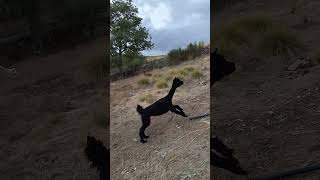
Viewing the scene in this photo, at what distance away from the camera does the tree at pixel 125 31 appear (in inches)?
210

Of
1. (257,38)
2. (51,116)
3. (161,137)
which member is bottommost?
(161,137)

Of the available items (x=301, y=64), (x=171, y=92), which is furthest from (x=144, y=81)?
(x=301, y=64)

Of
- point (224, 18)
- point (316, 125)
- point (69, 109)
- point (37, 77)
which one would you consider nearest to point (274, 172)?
point (316, 125)

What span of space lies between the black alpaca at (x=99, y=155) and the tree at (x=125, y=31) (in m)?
0.80

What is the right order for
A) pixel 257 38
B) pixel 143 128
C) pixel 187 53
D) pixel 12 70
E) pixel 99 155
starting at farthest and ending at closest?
pixel 187 53
pixel 143 128
pixel 257 38
pixel 99 155
pixel 12 70

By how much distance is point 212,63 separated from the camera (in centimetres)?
531

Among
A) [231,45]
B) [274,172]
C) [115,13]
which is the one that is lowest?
[274,172]

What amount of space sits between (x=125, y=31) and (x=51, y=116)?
3.77ft

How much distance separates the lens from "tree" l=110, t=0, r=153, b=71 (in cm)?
534

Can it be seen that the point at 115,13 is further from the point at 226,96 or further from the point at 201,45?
the point at 226,96

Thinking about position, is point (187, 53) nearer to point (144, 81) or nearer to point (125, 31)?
point (144, 81)

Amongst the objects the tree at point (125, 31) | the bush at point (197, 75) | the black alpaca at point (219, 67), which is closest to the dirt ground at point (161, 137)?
the bush at point (197, 75)

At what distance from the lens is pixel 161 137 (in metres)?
5.33

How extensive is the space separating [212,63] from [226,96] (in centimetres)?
36
